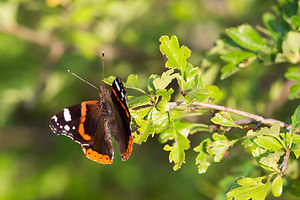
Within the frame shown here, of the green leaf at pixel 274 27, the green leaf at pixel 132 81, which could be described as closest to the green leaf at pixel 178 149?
the green leaf at pixel 132 81

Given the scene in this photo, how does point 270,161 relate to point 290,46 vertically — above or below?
below

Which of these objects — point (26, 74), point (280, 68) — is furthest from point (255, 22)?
point (26, 74)

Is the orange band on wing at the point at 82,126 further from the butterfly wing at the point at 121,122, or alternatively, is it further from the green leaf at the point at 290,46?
the green leaf at the point at 290,46

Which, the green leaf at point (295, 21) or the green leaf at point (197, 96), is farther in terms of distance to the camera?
the green leaf at point (295, 21)

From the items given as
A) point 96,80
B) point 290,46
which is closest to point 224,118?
point 290,46

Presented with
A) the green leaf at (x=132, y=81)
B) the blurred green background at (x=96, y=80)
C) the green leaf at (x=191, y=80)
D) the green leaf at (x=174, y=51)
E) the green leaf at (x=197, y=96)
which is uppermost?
the green leaf at (x=174, y=51)

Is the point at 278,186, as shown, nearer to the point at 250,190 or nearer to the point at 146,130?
the point at 250,190
